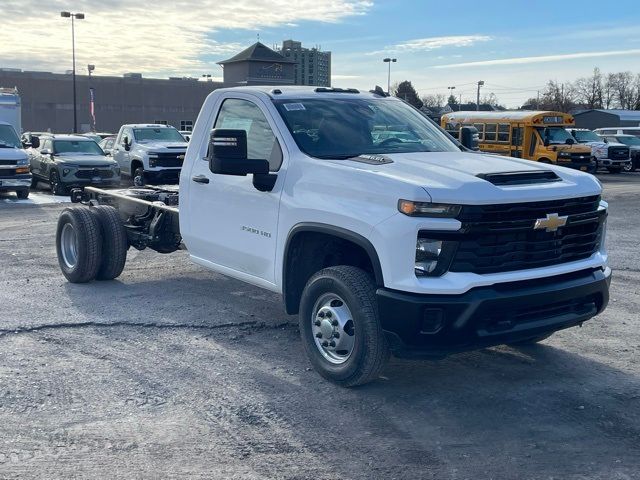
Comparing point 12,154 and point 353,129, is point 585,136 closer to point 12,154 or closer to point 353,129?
point 12,154

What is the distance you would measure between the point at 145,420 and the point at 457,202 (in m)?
2.37

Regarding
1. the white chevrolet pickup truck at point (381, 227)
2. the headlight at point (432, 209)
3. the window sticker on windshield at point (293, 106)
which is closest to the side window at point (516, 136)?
the white chevrolet pickup truck at point (381, 227)

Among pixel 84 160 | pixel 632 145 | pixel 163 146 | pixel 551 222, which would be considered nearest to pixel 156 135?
pixel 163 146

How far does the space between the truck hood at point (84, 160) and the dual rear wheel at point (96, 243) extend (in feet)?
38.7

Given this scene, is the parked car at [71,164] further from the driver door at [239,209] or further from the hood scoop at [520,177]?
the hood scoop at [520,177]

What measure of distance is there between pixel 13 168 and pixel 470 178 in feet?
55.8

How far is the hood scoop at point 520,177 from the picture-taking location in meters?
5.00

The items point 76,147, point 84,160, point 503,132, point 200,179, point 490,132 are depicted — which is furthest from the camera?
point 490,132

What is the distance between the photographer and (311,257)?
582 cm

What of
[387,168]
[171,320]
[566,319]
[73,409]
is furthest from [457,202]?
[171,320]

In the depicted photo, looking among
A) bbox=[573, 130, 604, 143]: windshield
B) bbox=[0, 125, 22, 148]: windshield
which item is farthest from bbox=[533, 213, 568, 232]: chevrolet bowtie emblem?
bbox=[573, 130, 604, 143]: windshield

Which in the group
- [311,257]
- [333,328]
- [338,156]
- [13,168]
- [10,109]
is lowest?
[333,328]

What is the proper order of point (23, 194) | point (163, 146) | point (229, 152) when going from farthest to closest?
1. point (163, 146)
2. point (23, 194)
3. point (229, 152)

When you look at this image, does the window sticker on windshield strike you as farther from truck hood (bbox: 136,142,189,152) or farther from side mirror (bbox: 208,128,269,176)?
truck hood (bbox: 136,142,189,152)
